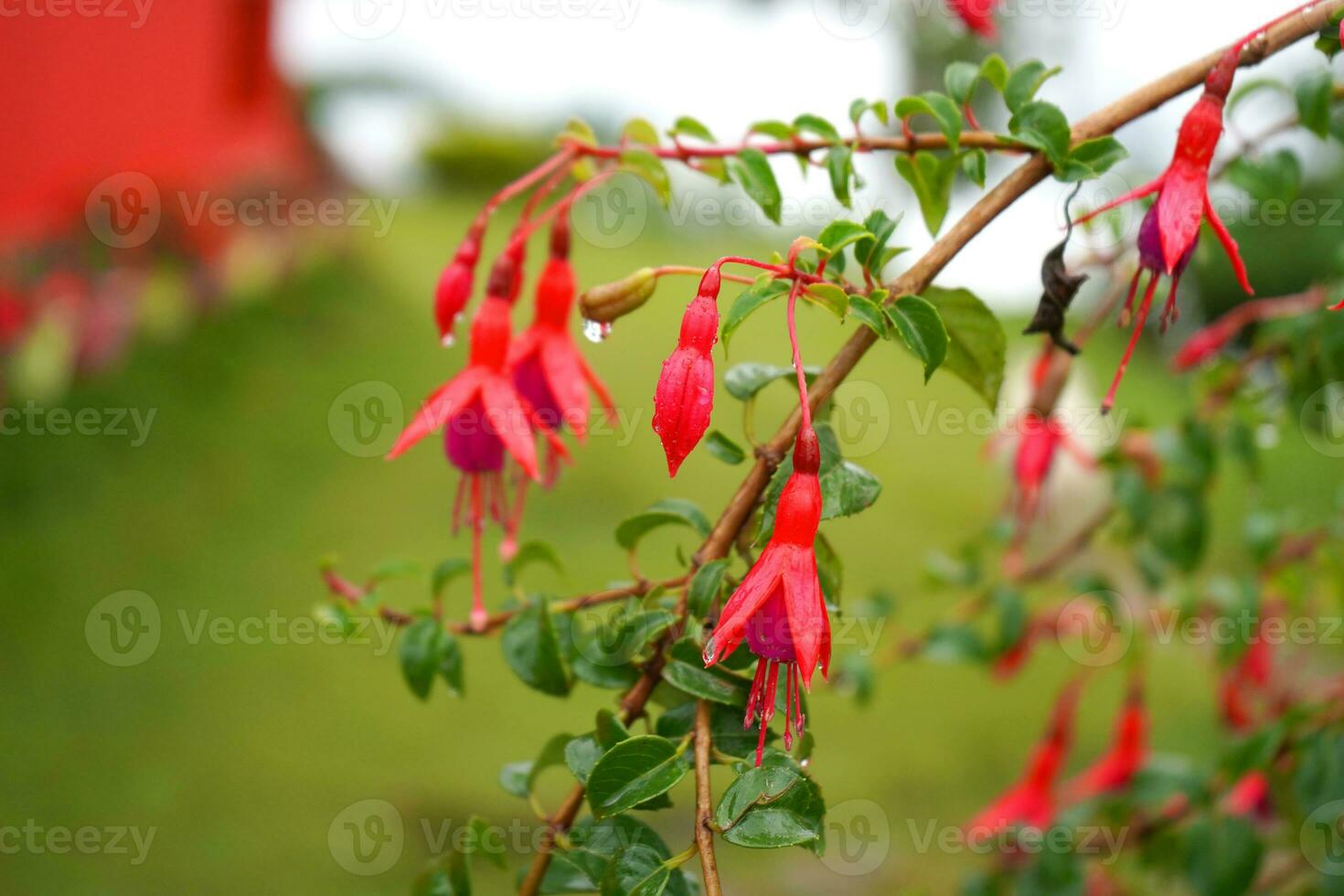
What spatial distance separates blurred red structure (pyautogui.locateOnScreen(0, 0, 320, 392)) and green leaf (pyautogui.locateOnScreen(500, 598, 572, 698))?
1787mm

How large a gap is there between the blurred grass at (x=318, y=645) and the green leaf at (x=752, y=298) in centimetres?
68

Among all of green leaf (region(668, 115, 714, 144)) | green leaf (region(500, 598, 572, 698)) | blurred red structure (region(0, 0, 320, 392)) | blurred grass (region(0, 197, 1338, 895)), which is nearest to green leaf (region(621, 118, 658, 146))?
green leaf (region(668, 115, 714, 144))

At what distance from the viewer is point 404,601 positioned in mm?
1897

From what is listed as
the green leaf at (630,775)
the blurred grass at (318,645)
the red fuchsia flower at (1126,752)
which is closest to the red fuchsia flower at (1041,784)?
the red fuchsia flower at (1126,752)

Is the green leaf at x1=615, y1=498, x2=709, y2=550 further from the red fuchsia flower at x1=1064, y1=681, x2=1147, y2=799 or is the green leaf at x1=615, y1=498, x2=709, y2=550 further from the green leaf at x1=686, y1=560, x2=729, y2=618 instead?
the red fuchsia flower at x1=1064, y1=681, x2=1147, y2=799

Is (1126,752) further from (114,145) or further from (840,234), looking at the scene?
(114,145)

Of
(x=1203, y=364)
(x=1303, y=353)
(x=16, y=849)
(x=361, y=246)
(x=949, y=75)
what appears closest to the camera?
(x=949, y=75)

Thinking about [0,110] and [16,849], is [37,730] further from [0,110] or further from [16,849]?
[0,110]

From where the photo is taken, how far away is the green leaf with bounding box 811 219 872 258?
381 mm

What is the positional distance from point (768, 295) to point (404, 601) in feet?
5.39

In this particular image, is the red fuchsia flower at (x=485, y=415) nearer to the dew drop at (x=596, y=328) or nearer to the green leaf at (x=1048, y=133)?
the dew drop at (x=596, y=328)

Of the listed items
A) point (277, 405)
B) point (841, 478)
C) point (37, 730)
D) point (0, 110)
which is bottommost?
point (841, 478)

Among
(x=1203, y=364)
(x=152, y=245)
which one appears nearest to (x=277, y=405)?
(x=152, y=245)

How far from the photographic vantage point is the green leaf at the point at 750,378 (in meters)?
0.45
